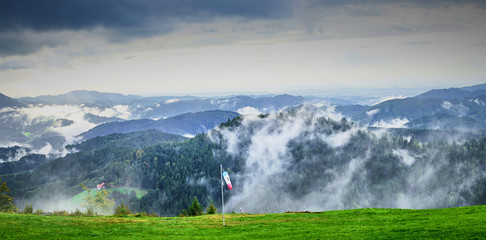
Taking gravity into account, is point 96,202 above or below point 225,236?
below

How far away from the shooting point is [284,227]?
38.1 meters

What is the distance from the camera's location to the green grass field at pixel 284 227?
101ft

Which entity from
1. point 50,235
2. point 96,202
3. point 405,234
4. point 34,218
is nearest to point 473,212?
point 405,234

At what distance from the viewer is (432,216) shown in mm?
38656

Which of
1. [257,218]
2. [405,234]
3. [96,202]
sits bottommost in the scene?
[96,202]

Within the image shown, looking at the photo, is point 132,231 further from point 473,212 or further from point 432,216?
point 473,212

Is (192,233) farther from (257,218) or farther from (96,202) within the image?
(96,202)

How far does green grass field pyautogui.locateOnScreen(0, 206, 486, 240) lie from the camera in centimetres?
3075

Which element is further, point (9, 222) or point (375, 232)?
point (9, 222)

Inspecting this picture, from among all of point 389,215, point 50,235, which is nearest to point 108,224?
point 50,235

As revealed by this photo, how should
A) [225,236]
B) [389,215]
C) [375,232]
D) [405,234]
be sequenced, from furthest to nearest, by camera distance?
1. [389,215]
2. [225,236]
3. [375,232]
4. [405,234]

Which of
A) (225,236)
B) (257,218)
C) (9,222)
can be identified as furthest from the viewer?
(257,218)

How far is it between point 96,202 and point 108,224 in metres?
100

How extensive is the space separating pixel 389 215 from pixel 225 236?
2308 centimetres
